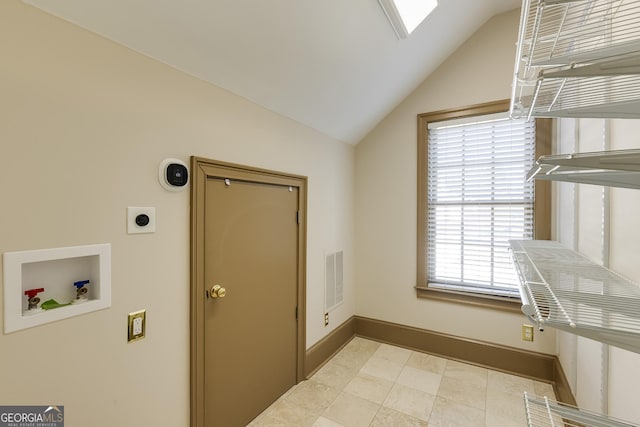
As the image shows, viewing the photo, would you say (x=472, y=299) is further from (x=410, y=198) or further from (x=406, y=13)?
(x=406, y=13)

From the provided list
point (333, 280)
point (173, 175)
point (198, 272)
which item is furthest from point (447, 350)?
point (173, 175)

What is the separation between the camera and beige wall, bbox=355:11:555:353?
266 centimetres

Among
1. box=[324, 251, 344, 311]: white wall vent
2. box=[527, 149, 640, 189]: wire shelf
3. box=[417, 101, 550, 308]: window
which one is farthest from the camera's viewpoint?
box=[324, 251, 344, 311]: white wall vent

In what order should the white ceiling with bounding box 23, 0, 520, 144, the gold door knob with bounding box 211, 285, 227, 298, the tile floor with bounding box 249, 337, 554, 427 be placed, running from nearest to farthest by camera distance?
the white ceiling with bounding box 23, 0, 520, 144
the gold door knob with bounding box 211, 285, 227, 298
the tile floor with bounding box 249, 337, 554, 427

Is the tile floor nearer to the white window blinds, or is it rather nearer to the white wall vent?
the white wall vent

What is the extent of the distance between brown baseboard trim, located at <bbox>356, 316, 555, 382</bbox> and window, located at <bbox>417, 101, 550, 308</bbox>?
427mm

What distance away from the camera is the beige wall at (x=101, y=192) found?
1.04 meters

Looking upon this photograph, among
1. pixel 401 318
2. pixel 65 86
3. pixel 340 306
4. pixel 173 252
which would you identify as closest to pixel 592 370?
pixel 401 318

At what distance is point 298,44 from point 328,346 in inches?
105

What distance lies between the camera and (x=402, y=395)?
7.61ft

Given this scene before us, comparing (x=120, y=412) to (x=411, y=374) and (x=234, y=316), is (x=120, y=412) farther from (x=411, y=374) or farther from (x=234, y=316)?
(x=411, y=374)

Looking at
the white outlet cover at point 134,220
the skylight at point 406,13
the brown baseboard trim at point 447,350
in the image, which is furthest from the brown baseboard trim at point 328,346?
the skylight at point 406,13

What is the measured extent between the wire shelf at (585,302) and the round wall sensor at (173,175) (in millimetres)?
1553

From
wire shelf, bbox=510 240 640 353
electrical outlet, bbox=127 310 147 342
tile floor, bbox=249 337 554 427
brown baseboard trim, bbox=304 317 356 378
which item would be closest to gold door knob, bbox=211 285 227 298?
electrical outlet, bbox=127 310 147 342
